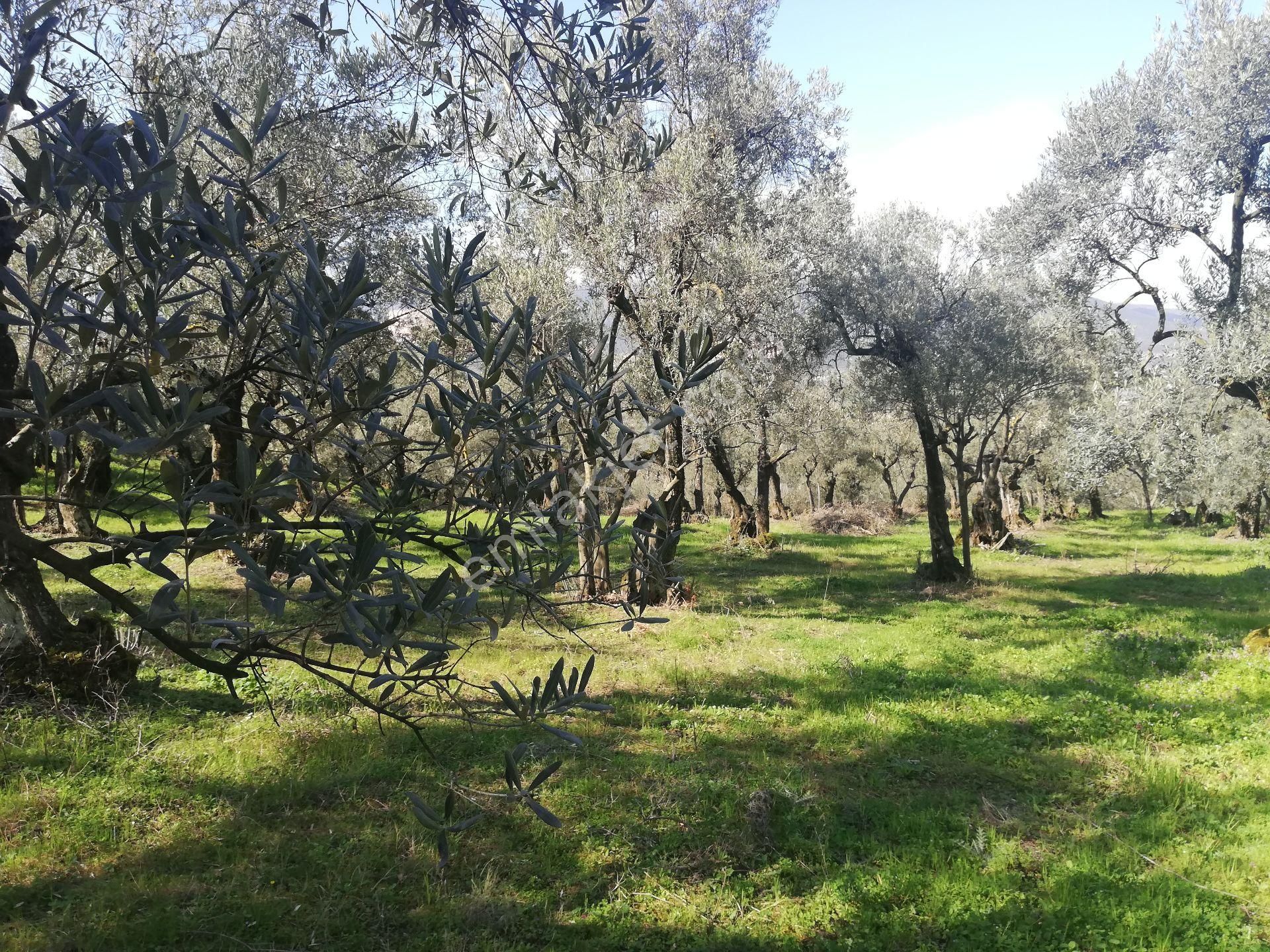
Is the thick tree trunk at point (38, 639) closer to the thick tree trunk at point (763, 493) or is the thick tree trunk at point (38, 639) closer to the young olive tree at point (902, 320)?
the young olive tree at point (902, 320)

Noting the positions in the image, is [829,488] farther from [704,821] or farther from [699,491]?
[704,821]

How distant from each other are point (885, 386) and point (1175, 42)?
10691 millimetres

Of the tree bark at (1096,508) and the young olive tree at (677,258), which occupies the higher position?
the young olive tree at (677,258)

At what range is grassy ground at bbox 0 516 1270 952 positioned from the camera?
16.1 ft

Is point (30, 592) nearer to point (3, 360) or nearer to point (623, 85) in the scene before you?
point (3, 360)

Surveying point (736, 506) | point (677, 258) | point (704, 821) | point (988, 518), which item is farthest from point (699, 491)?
point (704, 821)

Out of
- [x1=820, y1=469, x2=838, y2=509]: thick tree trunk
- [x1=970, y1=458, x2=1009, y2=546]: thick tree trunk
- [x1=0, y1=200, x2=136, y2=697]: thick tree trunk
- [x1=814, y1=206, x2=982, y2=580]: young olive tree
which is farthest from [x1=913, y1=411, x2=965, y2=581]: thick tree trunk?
[x1=820, y1=469, x2=838, y2=509]: thick tree trunk

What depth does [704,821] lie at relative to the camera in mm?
6285

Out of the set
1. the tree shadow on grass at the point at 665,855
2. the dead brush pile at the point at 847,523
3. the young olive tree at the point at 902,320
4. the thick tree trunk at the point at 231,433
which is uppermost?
the young olive tree at the point at 902,320

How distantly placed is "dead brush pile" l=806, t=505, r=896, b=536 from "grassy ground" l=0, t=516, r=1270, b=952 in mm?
21556

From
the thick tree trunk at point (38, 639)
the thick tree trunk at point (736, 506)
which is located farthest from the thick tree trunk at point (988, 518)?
the thick tree trunk at point (38, 639)

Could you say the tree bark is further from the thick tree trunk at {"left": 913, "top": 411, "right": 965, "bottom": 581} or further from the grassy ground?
the grassy ground

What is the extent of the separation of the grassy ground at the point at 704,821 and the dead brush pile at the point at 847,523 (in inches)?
849

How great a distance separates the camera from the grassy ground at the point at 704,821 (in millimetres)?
4922
